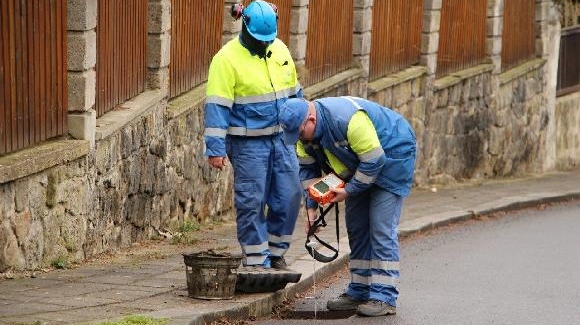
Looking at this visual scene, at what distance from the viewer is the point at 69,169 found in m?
10.5

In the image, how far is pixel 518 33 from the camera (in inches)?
974

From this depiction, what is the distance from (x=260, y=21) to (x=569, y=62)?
58.7 feet

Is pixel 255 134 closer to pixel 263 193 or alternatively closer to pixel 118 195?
pixel 263 193

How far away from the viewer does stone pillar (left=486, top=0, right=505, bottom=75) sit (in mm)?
23172

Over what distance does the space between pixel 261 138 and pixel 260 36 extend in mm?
696

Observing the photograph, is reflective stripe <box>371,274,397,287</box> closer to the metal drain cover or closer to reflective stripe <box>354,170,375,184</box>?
the metal drain cover

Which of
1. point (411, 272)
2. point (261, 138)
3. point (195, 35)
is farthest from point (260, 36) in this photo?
point (195, 35)

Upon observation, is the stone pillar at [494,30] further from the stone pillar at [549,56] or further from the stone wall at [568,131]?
the stone wall at [568,131]

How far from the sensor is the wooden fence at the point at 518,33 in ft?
78.9

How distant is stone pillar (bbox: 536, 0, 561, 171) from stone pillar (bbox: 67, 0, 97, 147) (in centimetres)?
1560

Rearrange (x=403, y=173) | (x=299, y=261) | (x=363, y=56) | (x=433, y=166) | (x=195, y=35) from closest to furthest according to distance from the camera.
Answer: (x=403, y=173) → (x=299, y=261) → (x=195, y=35) → (x=363, y=56) → (x=433, y=166)

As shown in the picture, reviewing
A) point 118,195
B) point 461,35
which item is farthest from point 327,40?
point 118,195

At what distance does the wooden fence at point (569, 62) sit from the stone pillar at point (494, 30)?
3.51m

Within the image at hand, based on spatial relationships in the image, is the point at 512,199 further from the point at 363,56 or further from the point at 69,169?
the point at 69,169
